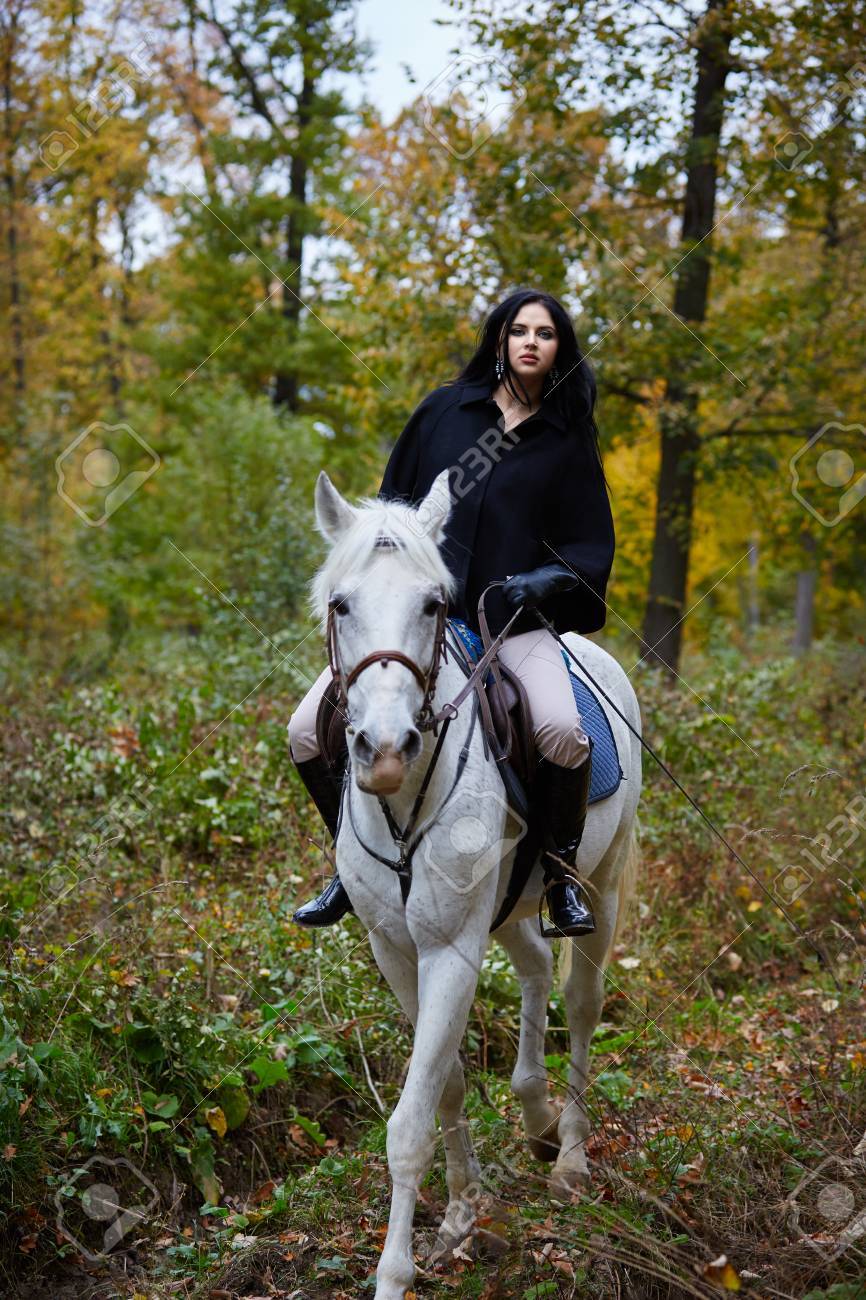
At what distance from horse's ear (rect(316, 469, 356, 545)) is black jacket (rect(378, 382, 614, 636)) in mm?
669

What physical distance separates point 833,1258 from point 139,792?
541cm

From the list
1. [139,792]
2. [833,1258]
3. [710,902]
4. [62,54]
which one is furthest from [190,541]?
[833,1258]

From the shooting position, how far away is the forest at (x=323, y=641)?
4.27 meters

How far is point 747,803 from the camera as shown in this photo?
840 centimetres

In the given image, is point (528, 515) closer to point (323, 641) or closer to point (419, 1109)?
point (323, 641)

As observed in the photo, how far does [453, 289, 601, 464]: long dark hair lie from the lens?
4.54 m

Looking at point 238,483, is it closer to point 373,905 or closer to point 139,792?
point 139,792

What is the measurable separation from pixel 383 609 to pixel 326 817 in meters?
1.52

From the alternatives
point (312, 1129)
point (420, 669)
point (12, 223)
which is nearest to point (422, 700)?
point (420, 669)

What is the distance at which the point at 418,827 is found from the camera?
3.70 m

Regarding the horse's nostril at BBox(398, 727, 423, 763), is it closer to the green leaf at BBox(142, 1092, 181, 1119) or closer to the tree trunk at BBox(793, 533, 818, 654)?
the green leaf at BBox(142, 1092, 181, 1119)

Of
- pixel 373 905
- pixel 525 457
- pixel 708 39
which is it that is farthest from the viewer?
pixel 708 39

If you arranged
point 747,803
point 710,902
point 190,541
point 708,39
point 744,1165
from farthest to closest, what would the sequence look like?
point 190,541
point 708,39
point 747,803
point 710,902
point 744,1165

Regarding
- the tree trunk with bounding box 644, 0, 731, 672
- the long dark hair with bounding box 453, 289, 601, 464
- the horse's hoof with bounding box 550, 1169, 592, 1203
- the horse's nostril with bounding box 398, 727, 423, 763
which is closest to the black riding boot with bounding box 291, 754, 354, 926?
the horse's nostril with bounding box 398, 727, 423, 763
